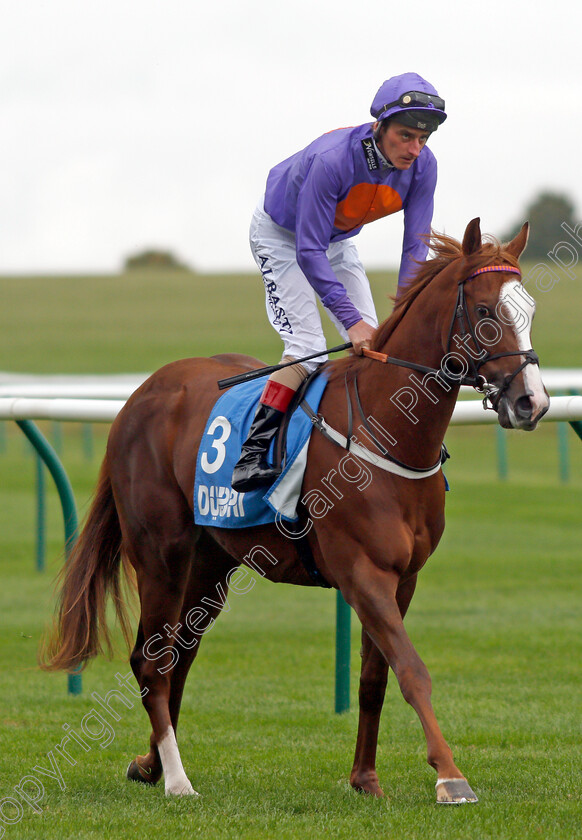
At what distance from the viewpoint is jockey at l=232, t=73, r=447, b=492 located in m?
4.00

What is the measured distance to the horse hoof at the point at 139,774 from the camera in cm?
430

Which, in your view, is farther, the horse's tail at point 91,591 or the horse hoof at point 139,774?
the horse's tail at point 91,591

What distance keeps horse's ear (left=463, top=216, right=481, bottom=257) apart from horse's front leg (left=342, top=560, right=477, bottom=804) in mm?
1061

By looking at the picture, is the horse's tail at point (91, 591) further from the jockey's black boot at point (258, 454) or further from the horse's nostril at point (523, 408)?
the horse's nostril at point (523, 408)

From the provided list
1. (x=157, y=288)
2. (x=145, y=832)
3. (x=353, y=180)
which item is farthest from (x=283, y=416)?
(x=157, y=288)

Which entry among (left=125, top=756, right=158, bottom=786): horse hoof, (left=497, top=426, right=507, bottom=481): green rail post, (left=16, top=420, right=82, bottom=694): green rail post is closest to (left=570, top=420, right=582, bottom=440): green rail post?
(left=125, top=756, right=158, bottom=786): horse hoof

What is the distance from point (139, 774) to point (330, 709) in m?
1.34

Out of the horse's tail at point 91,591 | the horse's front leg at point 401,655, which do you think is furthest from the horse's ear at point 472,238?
the horse's tail at point 91,591

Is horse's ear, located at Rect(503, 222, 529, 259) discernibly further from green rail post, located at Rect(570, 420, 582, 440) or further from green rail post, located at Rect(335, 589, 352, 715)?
green rail post, located at Rect(335, 589, 352, 715)

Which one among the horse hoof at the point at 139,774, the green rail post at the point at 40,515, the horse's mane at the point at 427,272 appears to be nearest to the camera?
the horse's mane at the point at 427,272

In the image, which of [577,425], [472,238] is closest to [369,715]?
[577,425]

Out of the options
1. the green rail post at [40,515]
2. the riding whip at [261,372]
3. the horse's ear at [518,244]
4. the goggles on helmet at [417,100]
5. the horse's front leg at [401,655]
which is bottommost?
the green rail post at [40,515]

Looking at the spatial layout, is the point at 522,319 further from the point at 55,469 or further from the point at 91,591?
the point at 55,469

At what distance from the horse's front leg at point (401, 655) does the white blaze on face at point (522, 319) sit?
0.77 meters
